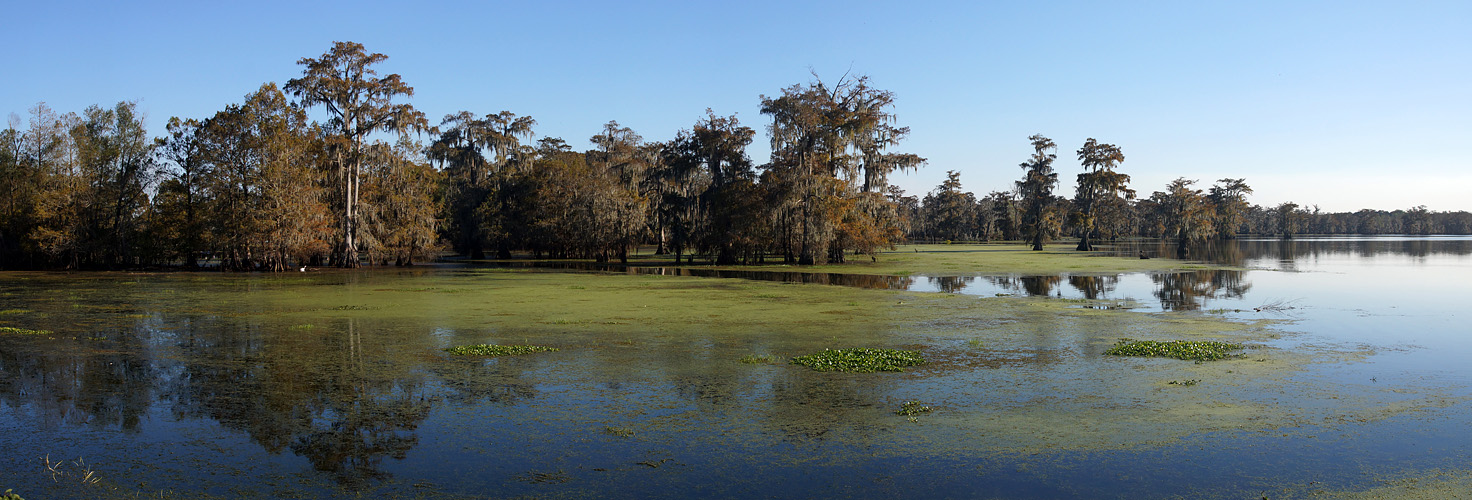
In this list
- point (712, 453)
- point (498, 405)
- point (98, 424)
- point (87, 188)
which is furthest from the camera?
point (87, 188)

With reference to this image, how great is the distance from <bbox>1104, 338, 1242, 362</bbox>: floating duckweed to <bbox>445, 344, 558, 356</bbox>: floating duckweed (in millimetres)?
8259

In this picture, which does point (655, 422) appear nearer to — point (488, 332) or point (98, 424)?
point (98, 424)

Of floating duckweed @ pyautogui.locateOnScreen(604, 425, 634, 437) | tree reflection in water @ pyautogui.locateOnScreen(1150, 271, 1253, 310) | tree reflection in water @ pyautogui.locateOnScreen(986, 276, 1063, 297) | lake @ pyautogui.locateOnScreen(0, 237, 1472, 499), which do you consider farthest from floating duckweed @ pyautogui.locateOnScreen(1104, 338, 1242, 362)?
tree reflection in water @ pyautogui.locateOnScreen(986, 276, 1063, 297)

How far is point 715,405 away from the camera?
8.59 meters

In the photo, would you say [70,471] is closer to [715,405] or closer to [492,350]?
[715,405]

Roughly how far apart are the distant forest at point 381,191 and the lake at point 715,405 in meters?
19.9

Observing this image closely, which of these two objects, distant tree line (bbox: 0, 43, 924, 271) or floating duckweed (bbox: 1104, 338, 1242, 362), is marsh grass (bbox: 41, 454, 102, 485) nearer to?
floating duckweed (bbox: 1104, 338, 1242, 362)

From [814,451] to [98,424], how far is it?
21.8 ft

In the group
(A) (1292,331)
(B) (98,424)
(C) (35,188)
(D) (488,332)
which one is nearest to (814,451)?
(B) (98,424)

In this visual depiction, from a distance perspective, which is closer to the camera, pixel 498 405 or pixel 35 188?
pixel 498 405

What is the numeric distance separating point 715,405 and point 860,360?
2.95 meters

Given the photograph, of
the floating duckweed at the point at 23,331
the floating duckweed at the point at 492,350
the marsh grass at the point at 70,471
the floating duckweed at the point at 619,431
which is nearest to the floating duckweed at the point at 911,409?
the floating duckweed at the point at 619,431

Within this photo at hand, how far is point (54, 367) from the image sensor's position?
426 inches

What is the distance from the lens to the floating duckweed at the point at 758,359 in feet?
36.7
